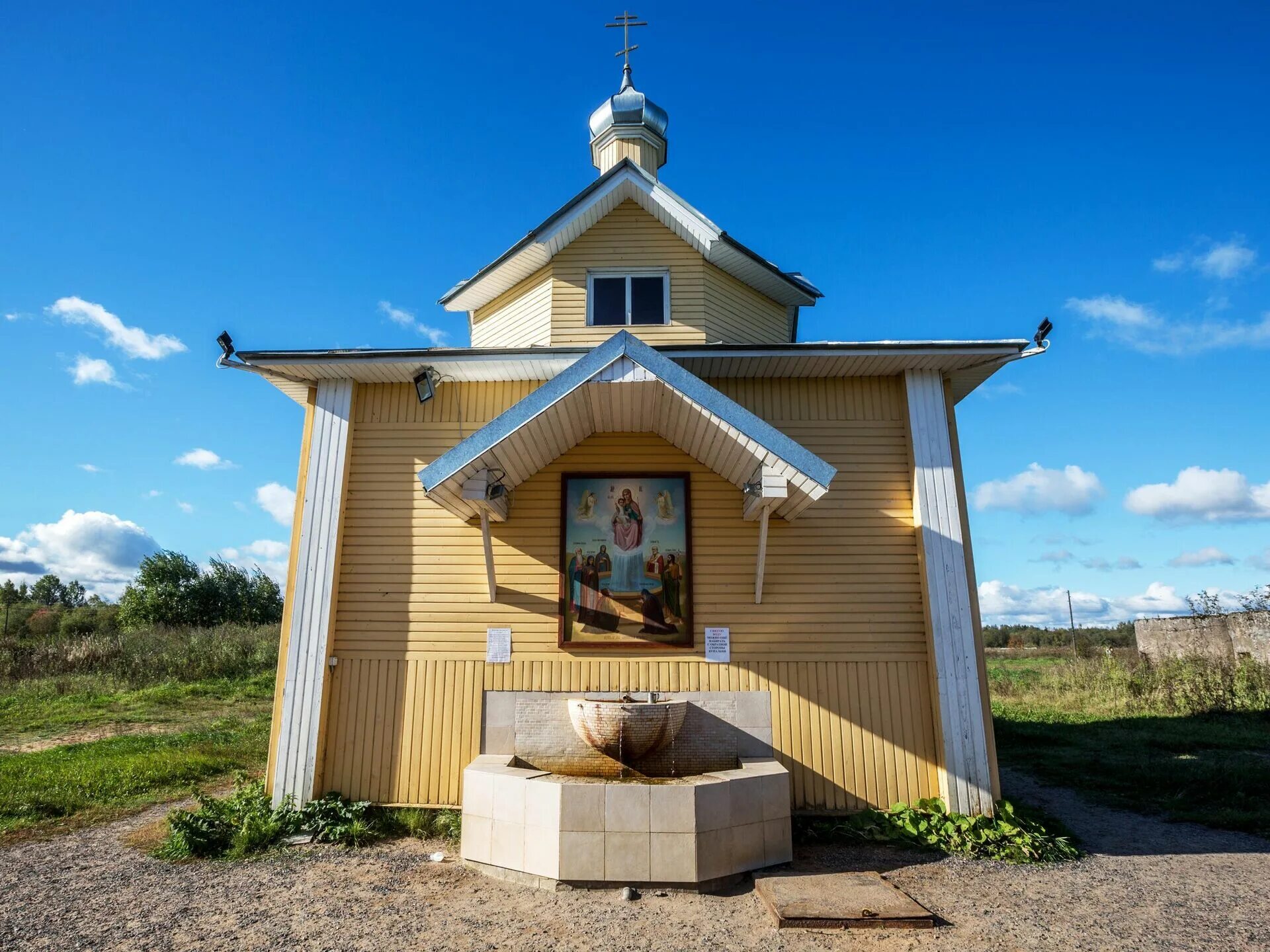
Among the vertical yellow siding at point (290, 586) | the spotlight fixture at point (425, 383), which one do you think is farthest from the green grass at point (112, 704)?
the spotlight fixture at point (425, 383)

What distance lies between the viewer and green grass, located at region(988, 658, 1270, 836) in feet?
31.8

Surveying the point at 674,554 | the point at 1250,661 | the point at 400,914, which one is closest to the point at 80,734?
the point at 400,914

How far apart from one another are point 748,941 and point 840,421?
602 cm

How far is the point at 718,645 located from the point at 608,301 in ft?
17.0

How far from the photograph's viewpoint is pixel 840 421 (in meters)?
9.28

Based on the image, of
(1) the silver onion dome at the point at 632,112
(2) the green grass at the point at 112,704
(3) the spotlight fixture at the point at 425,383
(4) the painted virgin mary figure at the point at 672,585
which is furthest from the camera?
(2) the green grass at the point at 112,704

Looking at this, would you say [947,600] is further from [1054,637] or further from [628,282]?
[1054,637]

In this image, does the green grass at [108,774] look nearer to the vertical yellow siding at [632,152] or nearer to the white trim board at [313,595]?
the white trim board at [313,595]

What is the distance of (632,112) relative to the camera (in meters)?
12.5

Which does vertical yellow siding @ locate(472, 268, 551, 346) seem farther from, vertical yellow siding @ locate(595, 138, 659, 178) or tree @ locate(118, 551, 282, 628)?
tree @ locate(118, 551, 282, 628)

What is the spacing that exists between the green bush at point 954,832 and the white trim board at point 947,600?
27cm

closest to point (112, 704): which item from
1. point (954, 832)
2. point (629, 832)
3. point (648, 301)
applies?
point (648, 301)

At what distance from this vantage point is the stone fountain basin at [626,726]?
24.3ft

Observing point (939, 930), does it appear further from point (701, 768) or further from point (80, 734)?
point (80, 734)
